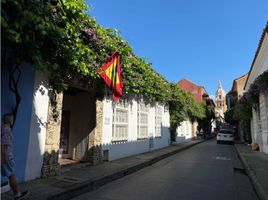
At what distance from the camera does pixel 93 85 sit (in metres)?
10.0

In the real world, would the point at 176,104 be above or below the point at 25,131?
above

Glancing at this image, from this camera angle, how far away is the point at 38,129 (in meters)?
7.23

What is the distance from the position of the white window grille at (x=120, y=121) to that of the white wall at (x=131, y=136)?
12.2 inches

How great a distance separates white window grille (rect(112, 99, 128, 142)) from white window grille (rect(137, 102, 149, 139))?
1.90m

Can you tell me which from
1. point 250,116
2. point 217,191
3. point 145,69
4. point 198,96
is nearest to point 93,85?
point 145,69

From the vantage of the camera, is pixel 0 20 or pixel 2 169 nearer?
pixel 0 20

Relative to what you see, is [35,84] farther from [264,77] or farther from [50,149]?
[264,77]

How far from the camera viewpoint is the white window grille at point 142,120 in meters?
14.9

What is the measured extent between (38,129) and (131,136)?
23.0 feet

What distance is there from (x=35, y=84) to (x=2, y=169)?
2.71m

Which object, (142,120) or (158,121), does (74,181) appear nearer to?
(142,120)

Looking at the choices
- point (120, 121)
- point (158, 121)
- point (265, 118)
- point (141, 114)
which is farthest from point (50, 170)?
point (265, 118)

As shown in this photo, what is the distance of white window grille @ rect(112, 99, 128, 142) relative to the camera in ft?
39.1

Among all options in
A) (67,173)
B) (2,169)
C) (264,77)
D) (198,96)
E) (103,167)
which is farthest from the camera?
(198,96)
